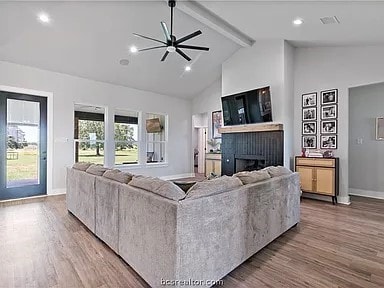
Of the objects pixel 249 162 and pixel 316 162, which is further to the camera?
pixel 249 162

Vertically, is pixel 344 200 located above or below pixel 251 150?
below

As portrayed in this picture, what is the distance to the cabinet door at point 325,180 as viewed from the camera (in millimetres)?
4690

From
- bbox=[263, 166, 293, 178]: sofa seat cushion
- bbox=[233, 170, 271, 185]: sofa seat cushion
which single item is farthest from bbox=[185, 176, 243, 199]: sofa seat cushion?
bbox=[263, 166, 293, 178]: sofa seat cushion

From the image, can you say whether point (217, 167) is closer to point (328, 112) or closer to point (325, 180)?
point (325, 180)

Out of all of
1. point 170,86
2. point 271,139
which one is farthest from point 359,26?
point 170,86

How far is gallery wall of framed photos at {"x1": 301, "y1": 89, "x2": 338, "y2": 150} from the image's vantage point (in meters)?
4.91

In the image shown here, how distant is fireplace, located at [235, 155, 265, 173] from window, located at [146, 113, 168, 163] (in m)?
2.78

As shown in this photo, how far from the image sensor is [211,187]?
1.93 m

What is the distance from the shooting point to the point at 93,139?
628cm

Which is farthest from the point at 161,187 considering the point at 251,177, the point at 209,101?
the point at 209,101

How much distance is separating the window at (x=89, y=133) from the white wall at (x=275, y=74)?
3837 millimetres

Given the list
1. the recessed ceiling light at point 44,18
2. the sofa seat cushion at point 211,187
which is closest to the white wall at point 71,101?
the recessed ceiling light at point 44,18

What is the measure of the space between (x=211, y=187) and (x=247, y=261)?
100 centimetres

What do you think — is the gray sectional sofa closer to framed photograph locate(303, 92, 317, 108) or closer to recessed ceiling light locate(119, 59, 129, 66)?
framed photograph locate(303, 92, 317, 108)
